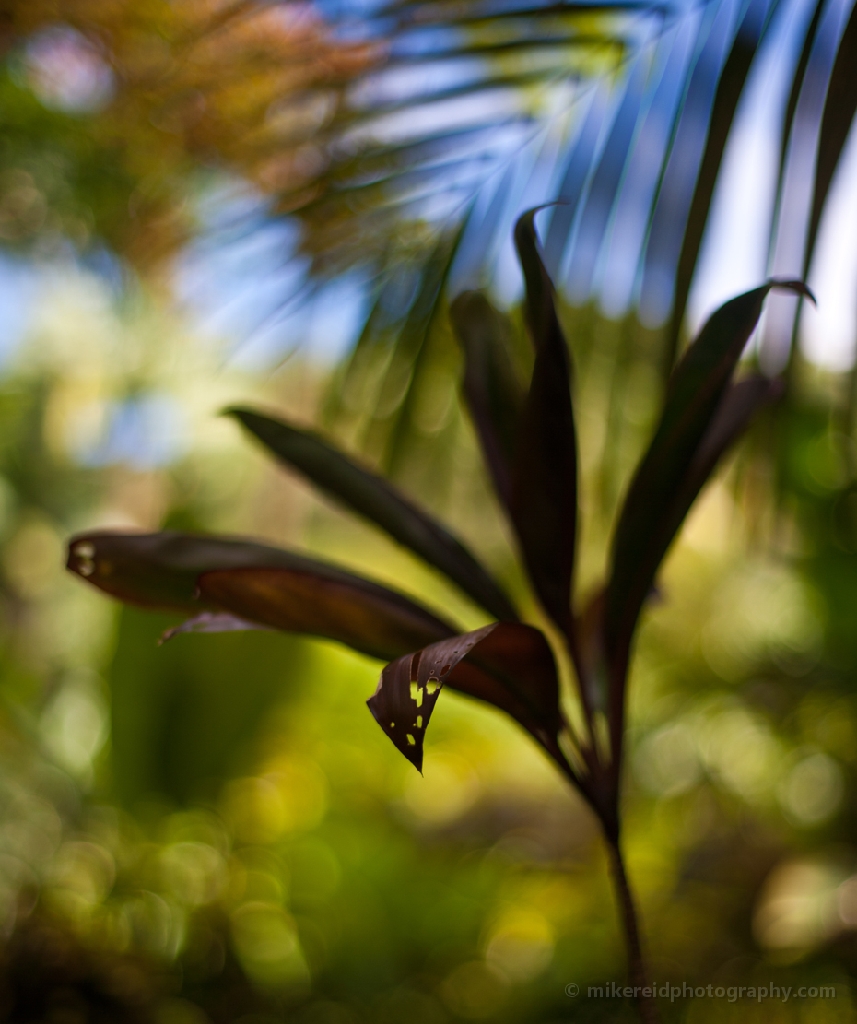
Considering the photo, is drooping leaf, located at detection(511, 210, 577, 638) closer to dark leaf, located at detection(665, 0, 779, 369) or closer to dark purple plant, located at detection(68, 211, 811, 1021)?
dark purple plant, located at detection(68, 211, 811, 1021)

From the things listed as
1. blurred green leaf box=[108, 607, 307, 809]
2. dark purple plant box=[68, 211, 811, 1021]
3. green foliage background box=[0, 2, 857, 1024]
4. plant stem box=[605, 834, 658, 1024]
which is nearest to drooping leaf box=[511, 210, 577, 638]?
dark purple plant box=[68, 211, 811, 1021]

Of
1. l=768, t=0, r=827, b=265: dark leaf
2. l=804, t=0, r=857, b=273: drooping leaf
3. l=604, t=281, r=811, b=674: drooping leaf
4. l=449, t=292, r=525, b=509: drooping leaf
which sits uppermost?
l=768, t=0, r=827, b=265: dark leaf

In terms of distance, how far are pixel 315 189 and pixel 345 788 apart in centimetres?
145

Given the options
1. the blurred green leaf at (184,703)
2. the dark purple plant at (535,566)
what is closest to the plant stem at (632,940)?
the dark purple plant at (535,566)

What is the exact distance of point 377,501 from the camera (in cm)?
47

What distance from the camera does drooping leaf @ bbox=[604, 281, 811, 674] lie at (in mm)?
388

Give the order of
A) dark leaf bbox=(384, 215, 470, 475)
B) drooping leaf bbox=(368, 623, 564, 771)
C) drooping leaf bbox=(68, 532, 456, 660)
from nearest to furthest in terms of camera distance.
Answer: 1. drooping leaf bbox=(368, 623, 564, 771)
2. drooping leaf bbox=(68, 532, 456, 660)
3. dark leaf bbox=(384, 215, 470, 475)

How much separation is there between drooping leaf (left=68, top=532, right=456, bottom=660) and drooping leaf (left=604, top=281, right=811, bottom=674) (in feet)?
0.35

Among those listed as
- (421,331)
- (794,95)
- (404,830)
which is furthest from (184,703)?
(794,95)

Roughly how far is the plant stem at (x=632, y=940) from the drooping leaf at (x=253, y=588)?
0.16 m

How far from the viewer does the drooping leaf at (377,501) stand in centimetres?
47

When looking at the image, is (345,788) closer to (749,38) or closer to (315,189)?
(315,189)

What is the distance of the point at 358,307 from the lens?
0.88 metres

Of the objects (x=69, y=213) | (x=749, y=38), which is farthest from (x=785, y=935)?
(x=69, y=213)
